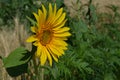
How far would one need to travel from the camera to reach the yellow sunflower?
1921 mm

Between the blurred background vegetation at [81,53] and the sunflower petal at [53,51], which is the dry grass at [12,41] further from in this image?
the sunflower petal at [53,51]

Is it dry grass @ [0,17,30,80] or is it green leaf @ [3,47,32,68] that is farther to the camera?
dry grass @ [0,17,30,80]

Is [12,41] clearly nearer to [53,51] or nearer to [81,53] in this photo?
[81,53]

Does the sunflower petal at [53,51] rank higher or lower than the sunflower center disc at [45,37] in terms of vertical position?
lower

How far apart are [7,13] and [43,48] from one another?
7.41 feet

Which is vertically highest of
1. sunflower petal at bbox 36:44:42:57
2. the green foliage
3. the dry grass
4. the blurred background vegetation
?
sunflower petal at bbox 36:44:42:57

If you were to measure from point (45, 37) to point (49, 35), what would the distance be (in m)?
0.05

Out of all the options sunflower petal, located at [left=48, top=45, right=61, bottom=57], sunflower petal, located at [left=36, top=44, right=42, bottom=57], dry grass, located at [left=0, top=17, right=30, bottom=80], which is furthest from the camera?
dry grass, located at [left=0, top=17, right=30, bottom=80]

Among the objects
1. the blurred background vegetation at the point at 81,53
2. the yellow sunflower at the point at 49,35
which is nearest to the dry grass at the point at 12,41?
the blurred background vegetation at the point at 81,53

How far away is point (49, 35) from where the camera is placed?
2.06 m

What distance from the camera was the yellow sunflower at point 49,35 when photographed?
75.6 inches

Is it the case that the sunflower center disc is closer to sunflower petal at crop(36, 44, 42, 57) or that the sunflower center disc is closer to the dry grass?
sunflower petal at crop(36, 44, 42, 57)

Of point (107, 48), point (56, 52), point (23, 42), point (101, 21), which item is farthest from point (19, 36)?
point (101, 21)

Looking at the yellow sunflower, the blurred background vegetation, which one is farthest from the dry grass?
the yellow sunflower
